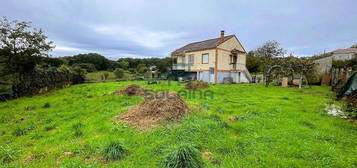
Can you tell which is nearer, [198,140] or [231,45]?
[198,140]

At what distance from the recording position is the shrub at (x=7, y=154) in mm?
2777

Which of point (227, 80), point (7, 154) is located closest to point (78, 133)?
point (7, 154)

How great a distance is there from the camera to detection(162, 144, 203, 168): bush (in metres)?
2.37

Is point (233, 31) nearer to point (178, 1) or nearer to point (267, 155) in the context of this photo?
point (178, 1)

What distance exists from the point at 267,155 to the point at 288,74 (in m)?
15.8

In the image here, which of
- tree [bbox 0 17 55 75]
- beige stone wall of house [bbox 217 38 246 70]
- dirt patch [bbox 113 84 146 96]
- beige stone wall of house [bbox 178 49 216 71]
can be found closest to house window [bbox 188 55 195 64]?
beige stone wall of house [bbox 178 49 216 71]

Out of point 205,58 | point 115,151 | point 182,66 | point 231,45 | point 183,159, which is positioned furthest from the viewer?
point 182,66

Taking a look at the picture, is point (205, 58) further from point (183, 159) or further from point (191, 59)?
point (183, 159)

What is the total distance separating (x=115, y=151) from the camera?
2832 mm

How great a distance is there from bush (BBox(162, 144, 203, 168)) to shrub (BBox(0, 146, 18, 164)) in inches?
115

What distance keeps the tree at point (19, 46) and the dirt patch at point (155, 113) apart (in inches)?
356

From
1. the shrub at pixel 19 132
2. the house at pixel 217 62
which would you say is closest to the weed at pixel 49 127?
the shrub at pixel 19 132

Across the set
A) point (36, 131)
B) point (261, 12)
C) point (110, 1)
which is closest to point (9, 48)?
point (110, 1)

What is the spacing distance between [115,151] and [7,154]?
83.5 inches
